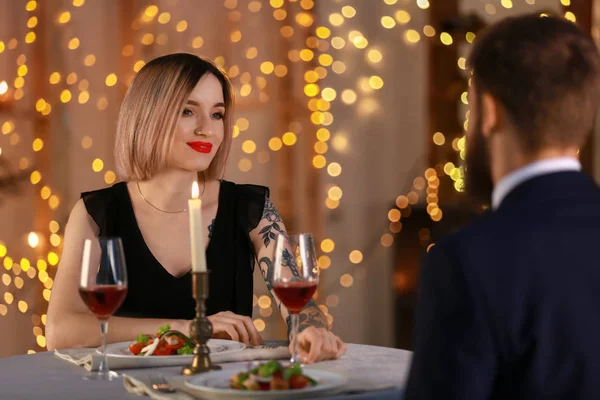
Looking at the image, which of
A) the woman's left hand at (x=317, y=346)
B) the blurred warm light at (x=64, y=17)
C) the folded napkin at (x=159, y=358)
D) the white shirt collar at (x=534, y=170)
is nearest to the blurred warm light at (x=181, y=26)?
the blurred warm light at (x=64, y=17)

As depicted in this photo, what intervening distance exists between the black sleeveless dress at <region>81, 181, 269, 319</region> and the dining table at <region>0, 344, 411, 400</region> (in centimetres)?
53

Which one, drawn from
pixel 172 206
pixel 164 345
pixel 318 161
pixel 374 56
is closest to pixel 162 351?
pixel 164 345

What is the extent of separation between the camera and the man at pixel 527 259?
0.92m

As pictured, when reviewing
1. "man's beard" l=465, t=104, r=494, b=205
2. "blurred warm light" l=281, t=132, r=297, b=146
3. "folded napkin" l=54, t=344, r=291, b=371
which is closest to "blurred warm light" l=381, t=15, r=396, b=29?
"blurred warm light" l=281, t=132, r=297, b=146

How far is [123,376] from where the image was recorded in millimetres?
1402

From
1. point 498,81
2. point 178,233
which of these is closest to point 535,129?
point 498,81

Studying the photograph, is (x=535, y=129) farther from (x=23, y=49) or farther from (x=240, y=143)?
(x=23, y=49)

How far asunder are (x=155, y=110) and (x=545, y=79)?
4.63 ft

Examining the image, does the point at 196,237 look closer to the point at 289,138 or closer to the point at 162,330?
the point at 162,330

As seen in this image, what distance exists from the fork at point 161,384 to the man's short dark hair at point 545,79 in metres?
0.65

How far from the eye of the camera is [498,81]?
1.01 m

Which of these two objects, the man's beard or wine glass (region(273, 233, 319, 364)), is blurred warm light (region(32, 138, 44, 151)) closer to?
wine glass (region(273, 233, 319, 364))

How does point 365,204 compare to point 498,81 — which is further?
point 365,204

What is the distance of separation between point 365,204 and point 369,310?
1.61 feet
